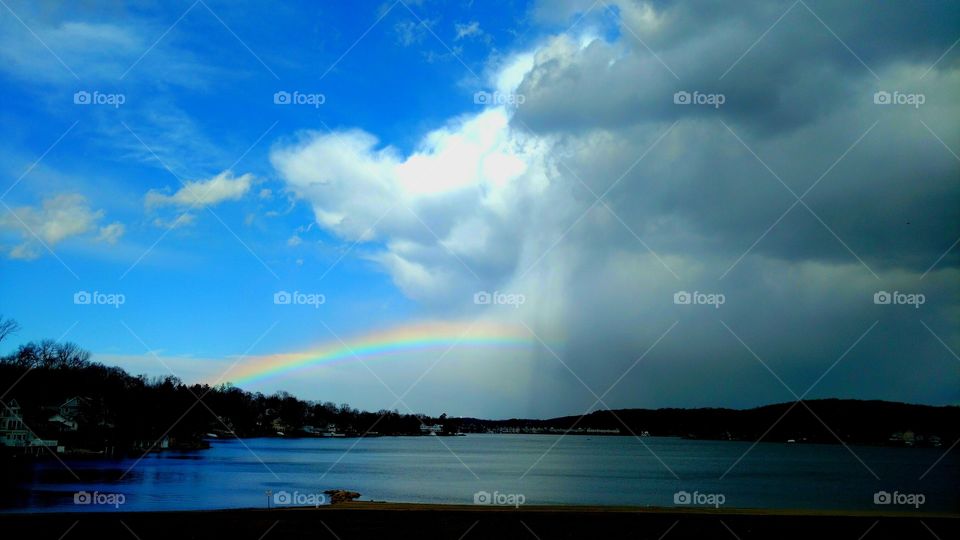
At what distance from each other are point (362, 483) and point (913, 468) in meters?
62.4

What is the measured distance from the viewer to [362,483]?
168 feet

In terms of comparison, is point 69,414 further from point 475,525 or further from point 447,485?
point 475,525

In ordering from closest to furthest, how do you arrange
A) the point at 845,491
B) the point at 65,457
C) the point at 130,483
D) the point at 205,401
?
the point at 130,483, the point at 845,491, the point at 65,457, the point at 205,401

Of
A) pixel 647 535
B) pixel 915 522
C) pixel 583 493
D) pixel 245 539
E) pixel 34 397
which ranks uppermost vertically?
pixel 34 397

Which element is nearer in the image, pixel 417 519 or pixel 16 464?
pixel 417 519

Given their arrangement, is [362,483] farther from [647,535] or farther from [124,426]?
[124,426]

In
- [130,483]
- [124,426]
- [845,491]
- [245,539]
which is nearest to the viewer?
[245,539]

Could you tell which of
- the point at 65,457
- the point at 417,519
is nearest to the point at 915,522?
the point at 417,519

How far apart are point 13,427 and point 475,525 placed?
2816 inches

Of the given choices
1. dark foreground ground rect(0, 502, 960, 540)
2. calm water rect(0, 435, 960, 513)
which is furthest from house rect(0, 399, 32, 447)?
dark foreground ground rect(0, 502, 960, 540)

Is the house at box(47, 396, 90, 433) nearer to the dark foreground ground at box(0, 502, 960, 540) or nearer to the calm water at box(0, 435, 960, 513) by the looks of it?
the calm water at box(0, 435, 960, 513)

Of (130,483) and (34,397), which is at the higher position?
(34,397)

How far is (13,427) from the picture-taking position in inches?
2736

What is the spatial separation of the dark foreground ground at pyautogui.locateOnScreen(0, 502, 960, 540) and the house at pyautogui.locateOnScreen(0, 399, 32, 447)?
62567mm
